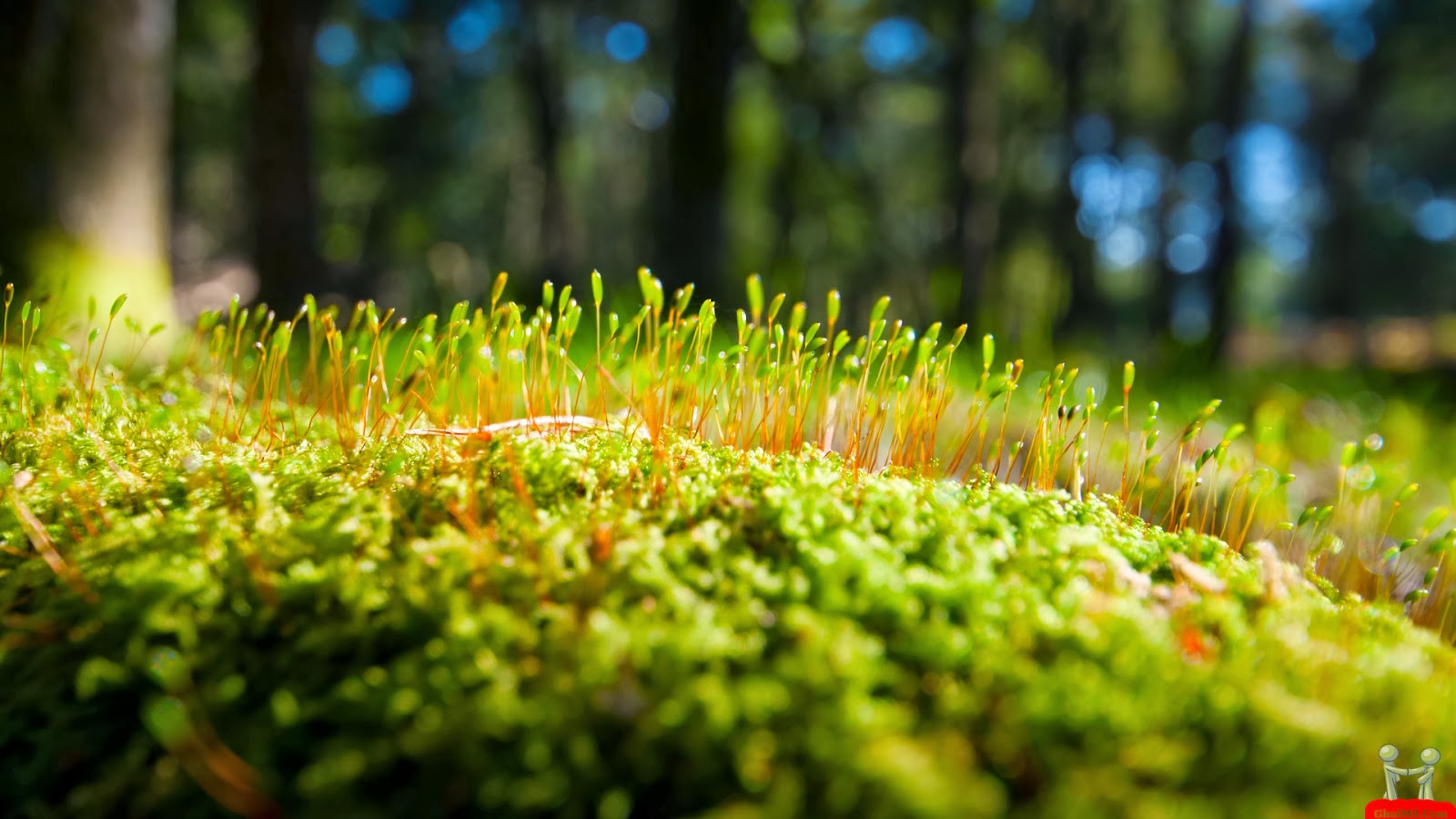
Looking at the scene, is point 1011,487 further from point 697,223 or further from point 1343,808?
point 697,223

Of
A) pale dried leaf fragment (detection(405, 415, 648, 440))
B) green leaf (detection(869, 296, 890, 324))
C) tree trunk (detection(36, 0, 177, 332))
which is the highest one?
tree trunk (detection(36, 0, 177, 332))

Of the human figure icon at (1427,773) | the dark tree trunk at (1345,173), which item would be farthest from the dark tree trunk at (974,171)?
the dark tree trunk at (1345,173)

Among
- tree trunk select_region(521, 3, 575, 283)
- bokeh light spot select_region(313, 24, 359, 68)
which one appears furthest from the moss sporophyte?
bokeh light spot select_region(313, 24, 359, 68)

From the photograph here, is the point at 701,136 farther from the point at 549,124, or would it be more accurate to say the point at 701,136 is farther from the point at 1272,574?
the point at 549,124

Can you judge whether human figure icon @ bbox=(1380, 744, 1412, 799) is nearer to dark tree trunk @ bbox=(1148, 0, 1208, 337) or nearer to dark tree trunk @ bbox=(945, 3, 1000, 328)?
dark tree trunk @ bbox=(945, 3, 1000, 328)

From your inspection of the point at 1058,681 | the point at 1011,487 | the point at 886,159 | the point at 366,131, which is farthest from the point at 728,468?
the point at 886,159

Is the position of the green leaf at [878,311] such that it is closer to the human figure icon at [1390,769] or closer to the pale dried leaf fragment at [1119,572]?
the pale dried leaf fragment at [1119,572]
